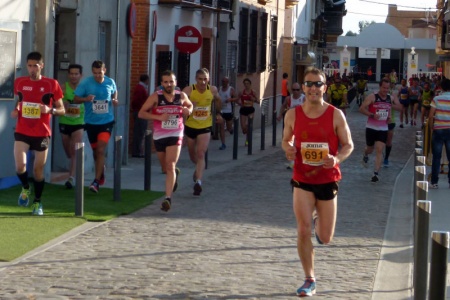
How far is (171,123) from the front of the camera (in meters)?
13.8

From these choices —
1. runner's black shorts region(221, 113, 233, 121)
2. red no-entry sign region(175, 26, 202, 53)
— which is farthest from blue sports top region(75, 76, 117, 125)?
runner's black shorts region(221, 113, 233, 121)

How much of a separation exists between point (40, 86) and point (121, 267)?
3.78 meters

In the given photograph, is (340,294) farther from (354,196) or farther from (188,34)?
(188,34)

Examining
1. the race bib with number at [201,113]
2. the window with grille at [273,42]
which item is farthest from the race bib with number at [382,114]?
the window with grille at [273,42]

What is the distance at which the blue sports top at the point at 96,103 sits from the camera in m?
15.3

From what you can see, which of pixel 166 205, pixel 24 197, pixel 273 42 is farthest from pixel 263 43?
pixel 24 197

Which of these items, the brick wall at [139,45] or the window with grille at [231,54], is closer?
the brick wall at [139,45]

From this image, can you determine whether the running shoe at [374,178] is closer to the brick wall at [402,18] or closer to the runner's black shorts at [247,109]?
the runner's black shorts at [247,109]

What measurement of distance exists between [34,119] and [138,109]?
1011 cm

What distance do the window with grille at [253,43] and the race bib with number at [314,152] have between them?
27746 millimetres

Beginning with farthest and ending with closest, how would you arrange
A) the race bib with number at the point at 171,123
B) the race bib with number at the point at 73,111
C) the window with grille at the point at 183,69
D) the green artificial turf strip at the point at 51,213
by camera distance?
the window with grille at the point at 183,69 → the race bib with number at the point at 73,111 → the race bib with number at the point at 171,123 → the green artificial turf strip at the point at 51,213

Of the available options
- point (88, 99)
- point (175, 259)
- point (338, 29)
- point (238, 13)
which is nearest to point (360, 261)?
point (175, 259)

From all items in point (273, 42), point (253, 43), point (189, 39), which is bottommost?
Result: point (189, 39)

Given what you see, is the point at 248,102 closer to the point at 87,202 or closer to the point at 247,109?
the point at 247,109
